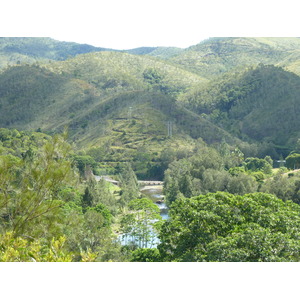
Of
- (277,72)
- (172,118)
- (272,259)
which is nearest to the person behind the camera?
(272,259)

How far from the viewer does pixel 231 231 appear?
13.8 m

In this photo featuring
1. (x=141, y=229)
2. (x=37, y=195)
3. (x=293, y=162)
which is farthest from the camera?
(x=293, y=162)

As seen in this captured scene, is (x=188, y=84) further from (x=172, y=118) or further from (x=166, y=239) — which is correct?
(x=166, y=239)

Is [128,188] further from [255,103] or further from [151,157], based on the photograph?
[255,103]

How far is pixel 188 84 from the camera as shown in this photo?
441 feet

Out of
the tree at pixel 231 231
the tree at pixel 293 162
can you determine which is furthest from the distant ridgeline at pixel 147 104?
the tree at pixel 231 231

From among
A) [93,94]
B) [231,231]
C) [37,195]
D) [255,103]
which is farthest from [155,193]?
[93,94]

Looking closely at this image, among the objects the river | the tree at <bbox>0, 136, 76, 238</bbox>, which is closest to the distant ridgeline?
the river

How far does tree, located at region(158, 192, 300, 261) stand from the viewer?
11.9m

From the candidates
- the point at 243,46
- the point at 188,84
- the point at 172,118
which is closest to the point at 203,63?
the point at 243,46

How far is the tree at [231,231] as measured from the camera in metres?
11.9

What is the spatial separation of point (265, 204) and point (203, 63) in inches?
6349

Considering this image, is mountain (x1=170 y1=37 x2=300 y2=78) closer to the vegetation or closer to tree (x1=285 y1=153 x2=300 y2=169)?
the vegetation

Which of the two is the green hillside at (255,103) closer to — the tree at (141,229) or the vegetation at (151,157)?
the vegetation at (151,157)
